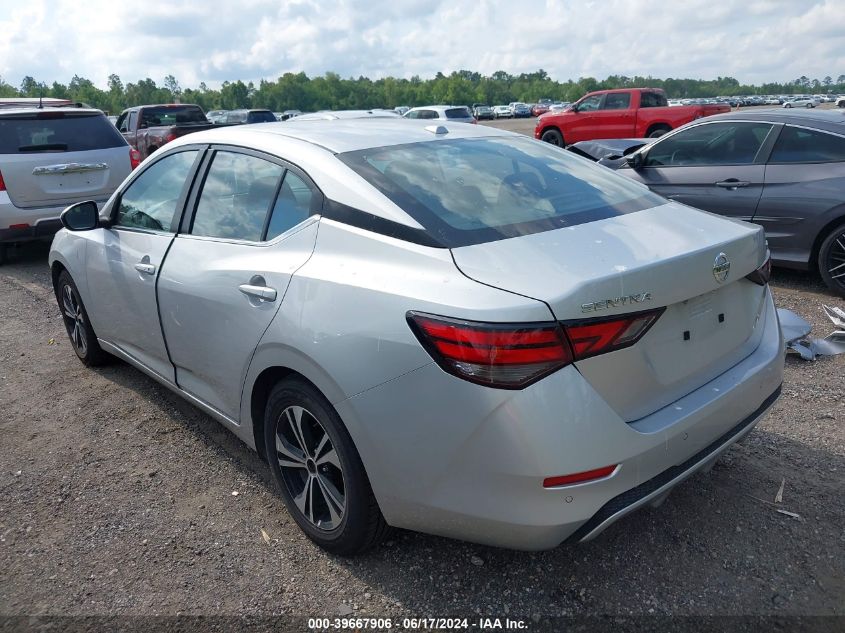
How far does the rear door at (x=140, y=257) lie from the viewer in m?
3.61

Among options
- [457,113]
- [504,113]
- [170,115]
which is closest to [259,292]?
[170,115]

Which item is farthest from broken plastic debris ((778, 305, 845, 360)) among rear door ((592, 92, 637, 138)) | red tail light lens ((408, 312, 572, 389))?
rear door ((592, 92, 637, 138))

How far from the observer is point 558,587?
2.60m

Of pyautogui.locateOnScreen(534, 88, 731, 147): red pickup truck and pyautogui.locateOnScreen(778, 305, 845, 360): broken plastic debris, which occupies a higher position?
pyautogui.locateOnScreen(534, 88, 731, 147): red pickup truck

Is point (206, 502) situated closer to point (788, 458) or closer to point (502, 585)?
point (502, 585)

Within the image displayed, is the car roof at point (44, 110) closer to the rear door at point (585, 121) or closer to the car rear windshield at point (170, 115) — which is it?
the car rear windshield at point (170, 115)

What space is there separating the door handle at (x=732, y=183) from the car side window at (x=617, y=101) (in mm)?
12923

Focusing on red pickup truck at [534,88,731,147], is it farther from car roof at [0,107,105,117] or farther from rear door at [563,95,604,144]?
car roof at [0,107,105,117]

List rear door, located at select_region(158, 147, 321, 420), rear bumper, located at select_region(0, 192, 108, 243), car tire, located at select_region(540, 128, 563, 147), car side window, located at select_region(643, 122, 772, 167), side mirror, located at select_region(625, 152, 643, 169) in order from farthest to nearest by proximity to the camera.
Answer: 1. car tire, located at select_region(540, 128, 563, 147)
2. rear bumper, located at select_region(0, 192, 108, 243)
3. side mirror, located at select_region(625, 152, 643, 169)
4. car side window, located at select_region(643, 122, 772, 167)
5. rear door, located at select_region(158, 147, 321, 420)

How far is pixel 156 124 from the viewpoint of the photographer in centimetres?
1683

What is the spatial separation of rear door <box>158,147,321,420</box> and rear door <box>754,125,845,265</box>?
189 inches

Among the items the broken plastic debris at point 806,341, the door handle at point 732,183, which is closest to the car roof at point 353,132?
the broken plastic debris at point 806,341

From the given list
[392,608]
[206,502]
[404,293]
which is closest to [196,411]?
[206,502]

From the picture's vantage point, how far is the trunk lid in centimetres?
214
